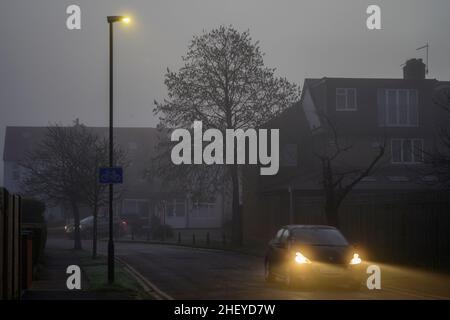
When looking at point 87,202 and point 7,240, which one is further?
point 87,202

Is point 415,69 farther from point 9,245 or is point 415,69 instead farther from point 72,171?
point 9,245

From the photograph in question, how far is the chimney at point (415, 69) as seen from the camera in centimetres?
4966

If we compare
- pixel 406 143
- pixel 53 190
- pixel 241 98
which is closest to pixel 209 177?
pixel 241 98

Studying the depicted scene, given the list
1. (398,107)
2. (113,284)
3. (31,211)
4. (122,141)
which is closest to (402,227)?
(113,284)

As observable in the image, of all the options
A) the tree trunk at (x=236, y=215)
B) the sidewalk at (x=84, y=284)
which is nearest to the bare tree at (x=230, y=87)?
the tree trunk at (x=236, y=215)

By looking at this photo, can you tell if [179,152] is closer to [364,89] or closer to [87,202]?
[87,202]

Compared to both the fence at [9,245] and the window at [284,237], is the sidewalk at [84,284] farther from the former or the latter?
the window at [284,237]

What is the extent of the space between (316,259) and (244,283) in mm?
2999

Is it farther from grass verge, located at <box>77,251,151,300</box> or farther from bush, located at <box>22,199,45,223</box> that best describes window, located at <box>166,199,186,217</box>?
grass verge, located at <box>77,251,151,300</box>

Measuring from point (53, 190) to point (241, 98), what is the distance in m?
10.8

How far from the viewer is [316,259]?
18234mm
